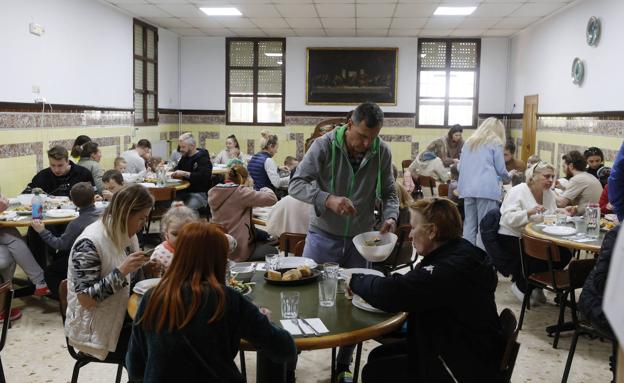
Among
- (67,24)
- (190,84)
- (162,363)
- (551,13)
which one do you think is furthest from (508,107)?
(162,363)

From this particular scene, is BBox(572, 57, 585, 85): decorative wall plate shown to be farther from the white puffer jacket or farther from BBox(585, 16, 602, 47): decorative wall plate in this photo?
the white puffer jacket

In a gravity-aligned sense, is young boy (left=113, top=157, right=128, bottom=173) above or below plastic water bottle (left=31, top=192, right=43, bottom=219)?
above

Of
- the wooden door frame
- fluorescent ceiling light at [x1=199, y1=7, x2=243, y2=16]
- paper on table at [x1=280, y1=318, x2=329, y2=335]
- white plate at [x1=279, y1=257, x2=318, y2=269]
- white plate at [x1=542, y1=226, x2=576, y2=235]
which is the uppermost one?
fluorescent ceiling light at [x1=199, y1=7, x2=243, y2=16]

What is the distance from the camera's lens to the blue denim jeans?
6309 mm

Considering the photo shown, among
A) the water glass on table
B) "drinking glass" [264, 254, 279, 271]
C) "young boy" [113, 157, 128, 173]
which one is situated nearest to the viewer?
the water glass on table

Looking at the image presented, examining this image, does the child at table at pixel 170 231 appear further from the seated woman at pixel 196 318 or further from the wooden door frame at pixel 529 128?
the wooden door frame at pixel 529 128

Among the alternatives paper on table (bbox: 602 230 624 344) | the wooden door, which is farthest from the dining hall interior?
the wooden door

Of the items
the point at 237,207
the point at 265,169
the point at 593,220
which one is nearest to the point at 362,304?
the point at 237,207

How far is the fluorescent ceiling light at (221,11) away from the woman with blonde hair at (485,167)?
5.84 meters

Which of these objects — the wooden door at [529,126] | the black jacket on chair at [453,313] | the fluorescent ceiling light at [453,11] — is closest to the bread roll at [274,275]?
the black jacket on chair at [453,313]

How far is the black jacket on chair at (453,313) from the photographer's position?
2.34 m

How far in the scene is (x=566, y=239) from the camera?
450 centimetres

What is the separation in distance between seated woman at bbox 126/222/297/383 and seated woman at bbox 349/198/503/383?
2.23ft

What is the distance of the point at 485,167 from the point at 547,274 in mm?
1786
